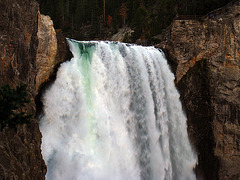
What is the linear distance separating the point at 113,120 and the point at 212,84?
30.1ft

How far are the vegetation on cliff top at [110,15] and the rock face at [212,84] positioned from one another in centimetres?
821

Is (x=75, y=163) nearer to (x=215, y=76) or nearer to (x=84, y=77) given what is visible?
(x=84, y=77)

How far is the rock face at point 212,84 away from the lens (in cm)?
1630

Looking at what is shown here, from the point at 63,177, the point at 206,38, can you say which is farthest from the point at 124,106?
the point at 206,38

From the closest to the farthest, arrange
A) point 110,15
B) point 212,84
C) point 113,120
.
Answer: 1. point 113,120
2. point 212,84
3. point 110,15

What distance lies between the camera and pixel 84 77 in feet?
44.1

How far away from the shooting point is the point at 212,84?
17.0 metres

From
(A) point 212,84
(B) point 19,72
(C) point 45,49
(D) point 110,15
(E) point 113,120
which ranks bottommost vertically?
(E) point 113,120

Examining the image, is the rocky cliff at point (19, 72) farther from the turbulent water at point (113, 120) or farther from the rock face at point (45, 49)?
the turbulent water at point (113, 120)

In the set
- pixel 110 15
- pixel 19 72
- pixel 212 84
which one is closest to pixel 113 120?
pixel 19 72

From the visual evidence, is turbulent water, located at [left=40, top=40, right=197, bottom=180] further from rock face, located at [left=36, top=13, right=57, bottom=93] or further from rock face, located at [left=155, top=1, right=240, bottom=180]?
rock face, located at [left=155, top=1, right=240, bottom=180]

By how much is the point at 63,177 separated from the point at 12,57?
23.1 feet

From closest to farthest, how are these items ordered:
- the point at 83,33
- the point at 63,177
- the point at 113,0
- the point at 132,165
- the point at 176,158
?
the point at 63,177
the point at 132,165
the point at 176,158
the point at 83,33
the point at 113,0

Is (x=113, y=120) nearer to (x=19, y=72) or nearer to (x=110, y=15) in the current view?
(x=19, y=72)
